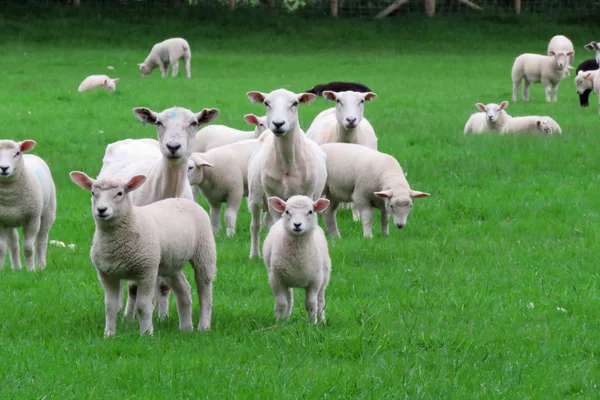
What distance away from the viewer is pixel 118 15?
41188 mm

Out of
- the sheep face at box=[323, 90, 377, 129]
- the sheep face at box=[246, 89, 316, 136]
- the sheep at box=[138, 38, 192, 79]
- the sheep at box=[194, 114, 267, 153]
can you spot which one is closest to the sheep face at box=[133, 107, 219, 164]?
the sheep face at box=[246, 89, 316, 136]

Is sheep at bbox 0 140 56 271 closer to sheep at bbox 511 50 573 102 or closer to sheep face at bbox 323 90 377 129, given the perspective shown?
sheep face at bbox 323 90 377 129

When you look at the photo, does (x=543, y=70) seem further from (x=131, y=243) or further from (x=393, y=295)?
(x=131, y=243)

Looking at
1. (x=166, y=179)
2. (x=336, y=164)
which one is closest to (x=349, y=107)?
(x=336, y=164)

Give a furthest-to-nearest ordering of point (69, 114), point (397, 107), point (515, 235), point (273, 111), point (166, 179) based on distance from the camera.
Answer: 1. point (397, 107)
2. point (69, 114)
3. point (515, 235)
4. point (273, 111)
5. point (166, 179)

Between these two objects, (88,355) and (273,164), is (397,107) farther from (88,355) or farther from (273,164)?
(88,355)

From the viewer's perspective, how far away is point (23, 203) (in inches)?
353

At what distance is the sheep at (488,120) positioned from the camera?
57.6 ft

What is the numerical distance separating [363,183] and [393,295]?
313cm

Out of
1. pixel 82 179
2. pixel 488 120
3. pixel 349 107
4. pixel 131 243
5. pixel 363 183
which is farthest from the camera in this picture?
pixel 488 120

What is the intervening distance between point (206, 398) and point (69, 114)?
15662 mm

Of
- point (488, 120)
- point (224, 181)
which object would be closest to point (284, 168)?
point (224, 181)

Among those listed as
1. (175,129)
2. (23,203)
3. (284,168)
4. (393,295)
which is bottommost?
(393,295)

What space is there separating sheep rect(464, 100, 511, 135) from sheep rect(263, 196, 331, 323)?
1078 centimetres
